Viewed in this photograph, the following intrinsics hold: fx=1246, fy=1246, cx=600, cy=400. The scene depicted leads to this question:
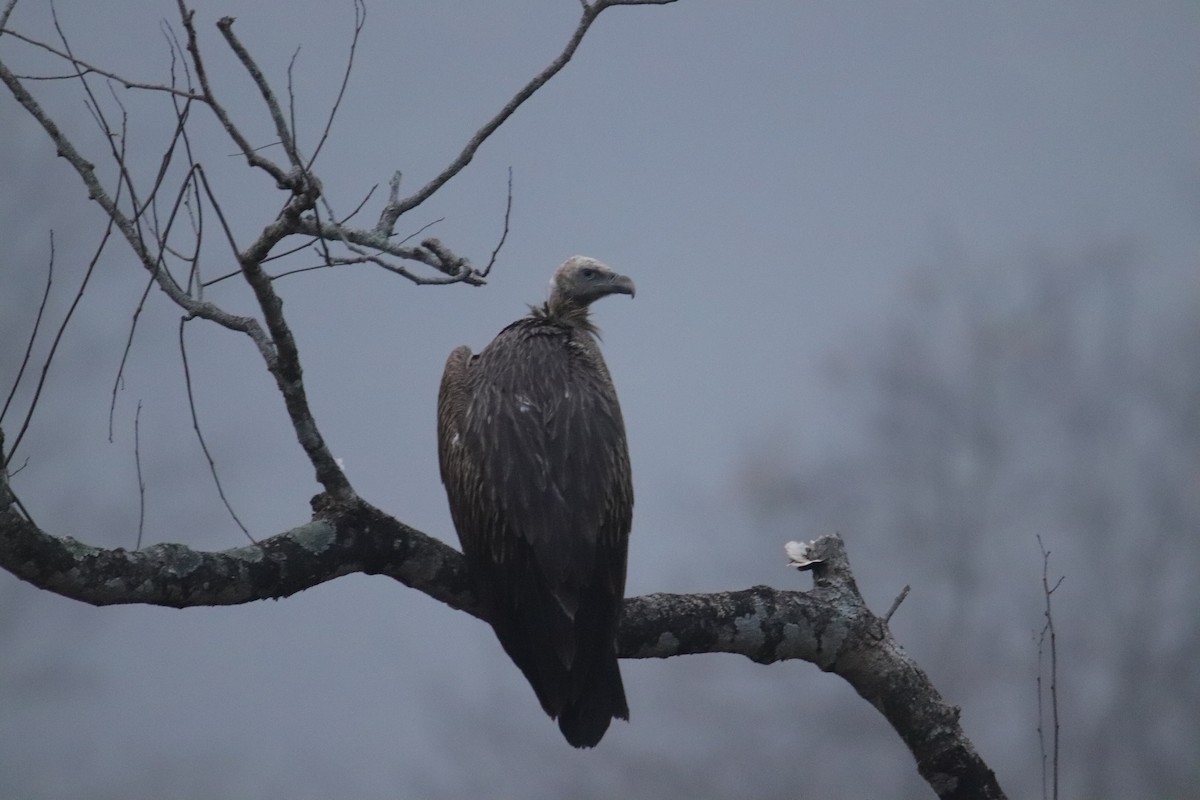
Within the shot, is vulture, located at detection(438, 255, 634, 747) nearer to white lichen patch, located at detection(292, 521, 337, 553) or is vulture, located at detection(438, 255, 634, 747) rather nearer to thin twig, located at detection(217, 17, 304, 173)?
white lichen patch, located at detection(292, 521, 337, 553)

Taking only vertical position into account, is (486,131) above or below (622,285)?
below

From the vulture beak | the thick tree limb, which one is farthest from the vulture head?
the thick tree limb

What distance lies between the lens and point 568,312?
643 cm

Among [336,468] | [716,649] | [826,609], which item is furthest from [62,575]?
[826,609]

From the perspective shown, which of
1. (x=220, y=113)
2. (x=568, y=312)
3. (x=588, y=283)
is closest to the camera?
(x=220, y=113)

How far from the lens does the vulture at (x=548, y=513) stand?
15.5ft

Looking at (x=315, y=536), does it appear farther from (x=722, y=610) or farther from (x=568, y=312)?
(x=568, y=312)

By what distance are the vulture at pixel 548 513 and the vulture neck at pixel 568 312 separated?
0.73 metres

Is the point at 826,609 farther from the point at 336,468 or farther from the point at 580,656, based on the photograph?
the point at 336,468

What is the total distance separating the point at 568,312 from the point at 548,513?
→ 1.84 metres

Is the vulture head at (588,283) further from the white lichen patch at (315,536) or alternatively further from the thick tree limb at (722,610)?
the white lichen patch at (315,536)

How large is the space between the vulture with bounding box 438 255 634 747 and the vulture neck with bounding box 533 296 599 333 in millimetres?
732

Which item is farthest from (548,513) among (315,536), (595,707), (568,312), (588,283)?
(588,283)

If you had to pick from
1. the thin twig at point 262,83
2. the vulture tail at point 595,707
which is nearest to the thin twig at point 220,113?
the thin twig at point 262,83
